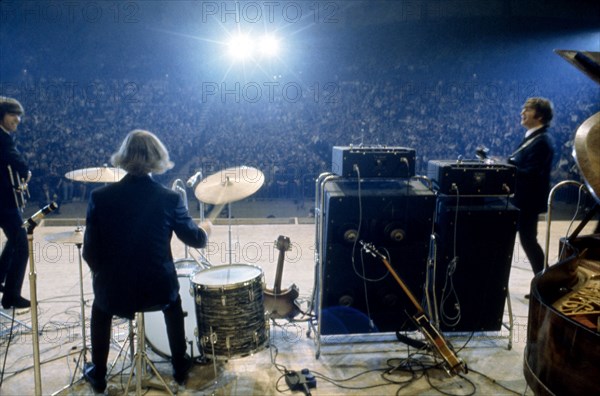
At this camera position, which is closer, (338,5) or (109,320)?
(109,320)

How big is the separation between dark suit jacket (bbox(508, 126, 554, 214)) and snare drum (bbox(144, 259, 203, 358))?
2.36 meters

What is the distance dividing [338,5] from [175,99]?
437 centimetres

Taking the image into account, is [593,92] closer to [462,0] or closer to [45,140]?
[462,0]

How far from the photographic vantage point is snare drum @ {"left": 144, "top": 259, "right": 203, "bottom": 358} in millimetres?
2629

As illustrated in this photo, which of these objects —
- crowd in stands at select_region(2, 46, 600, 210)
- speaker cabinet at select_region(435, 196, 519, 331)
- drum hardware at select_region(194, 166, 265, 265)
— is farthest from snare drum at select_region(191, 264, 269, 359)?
crowd in stands at select_region(2, 46, 600, 210)

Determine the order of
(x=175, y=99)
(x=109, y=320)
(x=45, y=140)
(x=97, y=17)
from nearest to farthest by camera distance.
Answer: (x=109, y=320) < (x=97, y=17) < (x=45, y=140) < (x=175, y=99)

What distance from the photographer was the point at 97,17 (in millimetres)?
8281

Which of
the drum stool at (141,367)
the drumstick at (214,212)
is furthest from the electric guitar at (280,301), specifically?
the drumstick at (214,212)

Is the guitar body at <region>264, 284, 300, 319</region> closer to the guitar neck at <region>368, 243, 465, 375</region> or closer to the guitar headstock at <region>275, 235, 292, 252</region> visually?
the guitar headstock at <region>275, 235, 292, 252</region>

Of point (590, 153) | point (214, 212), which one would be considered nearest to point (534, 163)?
point (590, 153)

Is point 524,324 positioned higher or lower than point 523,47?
lower

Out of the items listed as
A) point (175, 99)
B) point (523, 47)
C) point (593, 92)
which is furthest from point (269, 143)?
point (593, 92)

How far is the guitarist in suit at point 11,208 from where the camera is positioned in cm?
318

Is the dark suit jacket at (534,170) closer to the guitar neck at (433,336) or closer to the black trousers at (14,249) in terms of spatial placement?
the guitar neck at (433,336)
